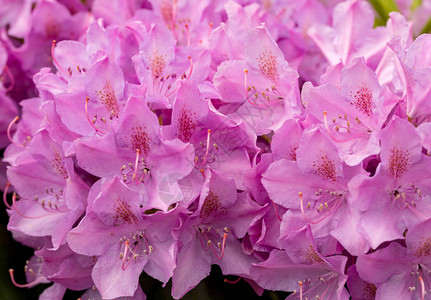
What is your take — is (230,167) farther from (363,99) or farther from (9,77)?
(9,77)

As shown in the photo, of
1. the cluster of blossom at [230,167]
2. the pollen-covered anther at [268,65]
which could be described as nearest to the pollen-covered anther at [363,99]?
the cluster of blossom at [230,167]

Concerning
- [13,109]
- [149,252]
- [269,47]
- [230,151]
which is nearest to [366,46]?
[269,47]

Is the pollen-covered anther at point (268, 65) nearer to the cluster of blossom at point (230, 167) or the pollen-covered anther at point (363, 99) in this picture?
the cluster of blossom at point (230, 167)

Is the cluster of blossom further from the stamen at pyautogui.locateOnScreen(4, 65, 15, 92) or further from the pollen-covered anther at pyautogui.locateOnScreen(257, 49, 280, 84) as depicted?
the stamen at pyautogui.locateOnScreen(4, 65, 15, 92)

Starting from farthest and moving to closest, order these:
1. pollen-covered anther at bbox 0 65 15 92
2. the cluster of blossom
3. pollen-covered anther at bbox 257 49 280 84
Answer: pollen-covered anther at bbox 0 65 15 92, pollen-covered anther at bbox 257 49 280 84, the cluster of blossom

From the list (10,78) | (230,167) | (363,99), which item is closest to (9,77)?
(10,78)

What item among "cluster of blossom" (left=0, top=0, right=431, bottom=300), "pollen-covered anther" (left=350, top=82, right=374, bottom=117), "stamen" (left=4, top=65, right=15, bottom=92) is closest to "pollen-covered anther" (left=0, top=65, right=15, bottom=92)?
"stamen" (left=4, top=65, right=15, bottom=92)

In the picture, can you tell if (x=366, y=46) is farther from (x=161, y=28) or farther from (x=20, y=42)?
(x=20, y=42)

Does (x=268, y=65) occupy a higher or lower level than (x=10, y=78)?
higher

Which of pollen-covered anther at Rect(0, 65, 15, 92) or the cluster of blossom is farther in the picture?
pollen-covered anther at Rect(0, 65, 15, 92)
